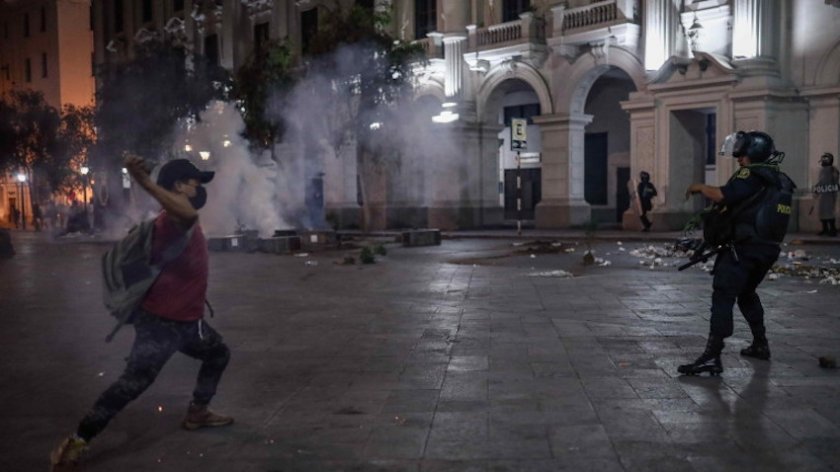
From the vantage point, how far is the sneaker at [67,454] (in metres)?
4.08

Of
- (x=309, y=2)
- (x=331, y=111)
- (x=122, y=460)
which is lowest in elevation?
(x=122, y=460)

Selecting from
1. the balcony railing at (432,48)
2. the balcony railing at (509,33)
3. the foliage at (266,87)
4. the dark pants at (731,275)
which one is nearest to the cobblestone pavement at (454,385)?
the dark pants at (731,275)

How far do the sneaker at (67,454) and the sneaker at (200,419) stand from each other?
665 mm

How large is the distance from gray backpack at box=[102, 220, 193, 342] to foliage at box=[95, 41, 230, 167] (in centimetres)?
2913

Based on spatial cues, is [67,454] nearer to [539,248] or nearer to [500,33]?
[539,248]

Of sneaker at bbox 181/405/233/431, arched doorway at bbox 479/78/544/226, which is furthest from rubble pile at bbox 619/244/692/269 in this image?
arched doorway at bbox 479/78/544/226

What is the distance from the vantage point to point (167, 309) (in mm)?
4336

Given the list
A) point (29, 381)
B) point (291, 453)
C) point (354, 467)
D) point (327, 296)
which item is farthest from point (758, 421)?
point (327, 296)

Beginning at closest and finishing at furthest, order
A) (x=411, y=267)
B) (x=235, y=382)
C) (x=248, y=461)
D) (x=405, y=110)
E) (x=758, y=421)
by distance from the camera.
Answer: (x=248, y=461) → (x=758, y=421) → (x=235, y=382) → (x=411, y=267) → (x=405, y=110)

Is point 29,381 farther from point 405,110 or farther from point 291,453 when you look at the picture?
point 405,110

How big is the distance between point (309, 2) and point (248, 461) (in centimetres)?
3190

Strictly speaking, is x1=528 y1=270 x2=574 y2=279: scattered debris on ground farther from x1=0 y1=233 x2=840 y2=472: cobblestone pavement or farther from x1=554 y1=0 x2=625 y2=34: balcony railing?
x1=554 y1=0 x2=625 y2=34: balcony railing

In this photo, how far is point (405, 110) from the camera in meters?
27.8

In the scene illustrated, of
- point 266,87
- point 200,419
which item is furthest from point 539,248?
point 200,419
